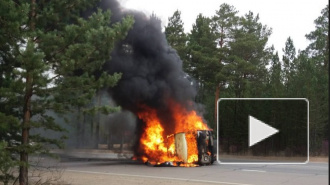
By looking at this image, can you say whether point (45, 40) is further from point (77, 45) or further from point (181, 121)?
point (181, 121)

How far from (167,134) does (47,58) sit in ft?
38.4

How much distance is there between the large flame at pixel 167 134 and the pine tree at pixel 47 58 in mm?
9634

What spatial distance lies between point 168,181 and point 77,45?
5917 millimetres

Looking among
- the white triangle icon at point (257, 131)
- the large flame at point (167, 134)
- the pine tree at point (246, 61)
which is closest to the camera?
the white triangle icon at point (257, 131)

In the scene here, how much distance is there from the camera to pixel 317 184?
1334 cm

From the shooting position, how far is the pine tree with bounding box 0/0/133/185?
9.73m

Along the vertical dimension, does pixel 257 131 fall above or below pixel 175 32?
below

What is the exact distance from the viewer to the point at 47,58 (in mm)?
10859

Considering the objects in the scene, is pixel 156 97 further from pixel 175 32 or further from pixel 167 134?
pixel 175 32

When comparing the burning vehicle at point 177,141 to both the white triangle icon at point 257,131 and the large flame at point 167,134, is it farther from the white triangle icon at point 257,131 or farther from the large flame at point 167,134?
the white triangle icon at point 257,131

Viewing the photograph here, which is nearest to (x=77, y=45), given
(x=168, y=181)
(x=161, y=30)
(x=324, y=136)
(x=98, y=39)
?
(x=98, y=39)

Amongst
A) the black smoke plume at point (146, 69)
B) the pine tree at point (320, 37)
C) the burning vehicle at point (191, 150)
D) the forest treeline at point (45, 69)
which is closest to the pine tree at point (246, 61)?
the pine tree at point (320, 37)

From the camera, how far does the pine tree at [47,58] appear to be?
973 cm
